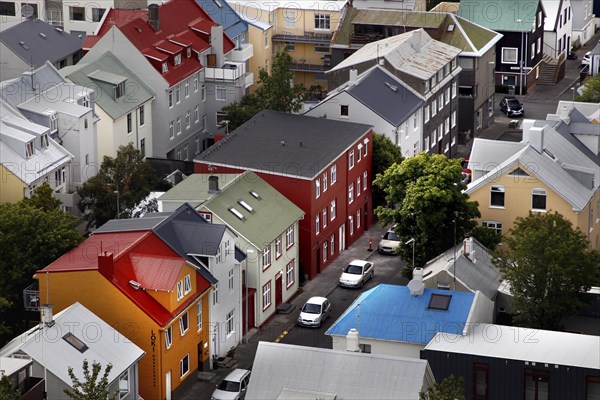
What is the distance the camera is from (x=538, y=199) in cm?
9281

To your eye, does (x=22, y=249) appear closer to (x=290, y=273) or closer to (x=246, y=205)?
(x=246, y=205)

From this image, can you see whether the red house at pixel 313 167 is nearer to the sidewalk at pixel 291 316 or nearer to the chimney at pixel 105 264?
the sidewalk at pixel 291 316

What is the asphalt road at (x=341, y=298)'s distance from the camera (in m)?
85.8

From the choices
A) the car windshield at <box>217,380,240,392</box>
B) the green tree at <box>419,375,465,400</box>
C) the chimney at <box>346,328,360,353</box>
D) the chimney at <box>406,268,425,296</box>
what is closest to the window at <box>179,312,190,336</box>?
the car windshield at <box>217,380,240,392</box>

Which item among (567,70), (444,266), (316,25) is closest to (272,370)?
(444,266)

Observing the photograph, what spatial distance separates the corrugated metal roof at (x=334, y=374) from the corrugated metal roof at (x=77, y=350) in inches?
274

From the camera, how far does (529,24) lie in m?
134

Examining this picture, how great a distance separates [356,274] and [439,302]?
14000mm

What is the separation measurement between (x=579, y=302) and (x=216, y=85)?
4081cm

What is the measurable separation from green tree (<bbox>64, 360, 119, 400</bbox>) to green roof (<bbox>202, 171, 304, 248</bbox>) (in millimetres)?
16987

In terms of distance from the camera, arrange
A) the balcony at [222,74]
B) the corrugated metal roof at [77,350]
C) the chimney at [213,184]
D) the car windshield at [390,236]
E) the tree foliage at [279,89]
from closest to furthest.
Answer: the corrugated metal roof at [77,350] < the chimney at [213,184] < the car windshield at [390,236] < the tree foliage at [279,89] < the balcony at [222,74]

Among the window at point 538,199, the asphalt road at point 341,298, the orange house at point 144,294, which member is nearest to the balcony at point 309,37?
the asphalt road at point 341,298

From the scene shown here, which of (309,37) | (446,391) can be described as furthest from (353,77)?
(446,391)

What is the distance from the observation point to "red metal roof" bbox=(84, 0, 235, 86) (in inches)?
4237
